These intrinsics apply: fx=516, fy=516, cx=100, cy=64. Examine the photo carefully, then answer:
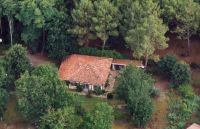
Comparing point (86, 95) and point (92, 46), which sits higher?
point (92, 46)

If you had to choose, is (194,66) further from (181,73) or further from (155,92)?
(155,92)

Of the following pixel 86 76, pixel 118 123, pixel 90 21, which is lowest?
pixel 118 123

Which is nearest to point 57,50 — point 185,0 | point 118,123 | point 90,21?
point 90,21

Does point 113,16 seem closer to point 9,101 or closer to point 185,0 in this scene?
point 185,0

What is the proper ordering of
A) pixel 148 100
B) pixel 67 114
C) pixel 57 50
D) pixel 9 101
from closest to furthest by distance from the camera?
pixel 67 114 < pixel 148 100 < pixel 9 101 < pixel 57 50

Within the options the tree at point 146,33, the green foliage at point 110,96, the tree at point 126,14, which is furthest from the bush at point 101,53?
the green foliage at point 110,96

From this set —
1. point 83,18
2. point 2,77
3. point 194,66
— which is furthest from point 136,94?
point 2,77

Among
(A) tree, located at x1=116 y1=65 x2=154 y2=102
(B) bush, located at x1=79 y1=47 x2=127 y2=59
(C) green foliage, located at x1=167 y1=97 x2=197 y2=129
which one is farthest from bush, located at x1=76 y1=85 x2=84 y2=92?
(C) green foliage, located at x1=167 y1=97 x2=197 y2=129
